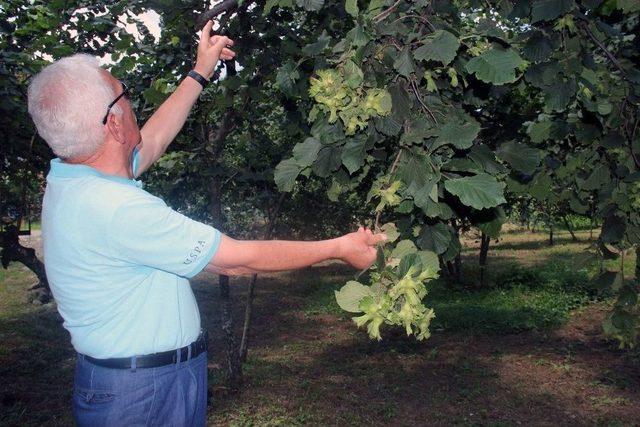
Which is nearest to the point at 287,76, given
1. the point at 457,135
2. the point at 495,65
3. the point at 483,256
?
the point at 495,65

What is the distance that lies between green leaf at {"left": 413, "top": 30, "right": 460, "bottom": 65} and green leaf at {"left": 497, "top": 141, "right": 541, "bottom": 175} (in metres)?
0.42

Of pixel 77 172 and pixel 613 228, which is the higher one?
pixel 77 172

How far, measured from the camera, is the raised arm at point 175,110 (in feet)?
9.17

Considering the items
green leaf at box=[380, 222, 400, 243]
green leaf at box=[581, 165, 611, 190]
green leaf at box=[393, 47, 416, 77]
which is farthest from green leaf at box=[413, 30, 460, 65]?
green leaf at box=[581, 165, 611, 190]

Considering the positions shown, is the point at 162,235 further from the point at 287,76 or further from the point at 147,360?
the point at 287,76

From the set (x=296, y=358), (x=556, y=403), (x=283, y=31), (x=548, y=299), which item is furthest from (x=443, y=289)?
(x=283, y=31)

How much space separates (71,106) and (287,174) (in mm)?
742

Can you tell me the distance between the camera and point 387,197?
1.85 m

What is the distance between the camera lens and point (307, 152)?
86.5 inches

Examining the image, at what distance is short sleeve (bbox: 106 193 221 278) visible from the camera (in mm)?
1928

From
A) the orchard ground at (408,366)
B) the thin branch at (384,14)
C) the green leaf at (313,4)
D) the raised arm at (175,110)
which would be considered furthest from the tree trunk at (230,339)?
the thin branch at (384,14)

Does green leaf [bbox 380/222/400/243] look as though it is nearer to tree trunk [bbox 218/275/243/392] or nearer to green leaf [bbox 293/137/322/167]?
green leaf [bbox 293/137/322/167]

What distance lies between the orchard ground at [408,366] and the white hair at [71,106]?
2.96 metres

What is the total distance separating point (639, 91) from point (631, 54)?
0.82 meters
